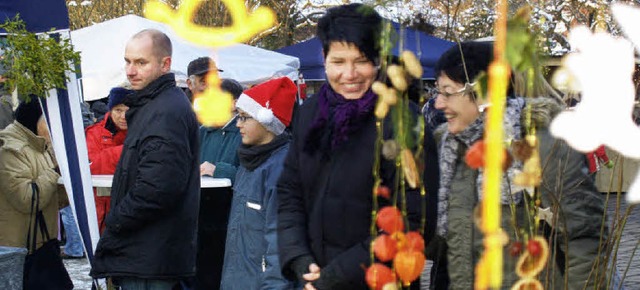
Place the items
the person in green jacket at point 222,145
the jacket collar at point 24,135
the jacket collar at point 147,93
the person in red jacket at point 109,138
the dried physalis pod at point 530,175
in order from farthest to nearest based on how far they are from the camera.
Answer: the person in red jacket at point 109,138 < the person in green jacket at point 222,145 < the jacket collar at point 24,135 < the jacket collar at point 147,93 < the dried physalis pod at point 530,175

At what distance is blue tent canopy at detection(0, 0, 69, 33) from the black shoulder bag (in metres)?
0.80

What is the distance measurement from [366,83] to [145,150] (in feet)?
4.52

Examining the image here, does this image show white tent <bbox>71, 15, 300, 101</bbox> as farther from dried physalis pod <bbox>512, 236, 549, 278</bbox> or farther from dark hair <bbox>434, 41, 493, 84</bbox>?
dried physalis pod <bbox>512, 236, 549, 278</bbox>

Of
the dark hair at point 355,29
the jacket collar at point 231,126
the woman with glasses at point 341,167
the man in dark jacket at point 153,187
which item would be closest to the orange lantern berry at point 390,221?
the woman with glasses at point 341,167

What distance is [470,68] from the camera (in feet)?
9.64

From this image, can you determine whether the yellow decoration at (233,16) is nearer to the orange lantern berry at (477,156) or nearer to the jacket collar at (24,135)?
the jacket collar at (24,135)

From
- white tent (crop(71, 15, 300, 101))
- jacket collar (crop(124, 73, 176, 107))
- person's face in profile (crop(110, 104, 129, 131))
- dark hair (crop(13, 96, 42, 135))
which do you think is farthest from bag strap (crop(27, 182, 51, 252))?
white tent (crop(71, 15, 300, 101))

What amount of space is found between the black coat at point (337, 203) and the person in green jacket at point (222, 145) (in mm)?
2134

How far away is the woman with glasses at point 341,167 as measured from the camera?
103 inches

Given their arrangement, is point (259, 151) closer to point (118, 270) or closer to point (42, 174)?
point (118, 270)

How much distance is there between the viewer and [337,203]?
267 cm

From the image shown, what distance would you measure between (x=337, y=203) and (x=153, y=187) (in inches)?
50.2

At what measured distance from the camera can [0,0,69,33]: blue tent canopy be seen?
4.55 meters

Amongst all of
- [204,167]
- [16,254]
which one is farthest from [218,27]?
[16,254]
